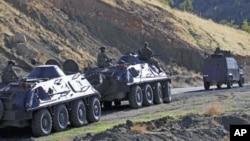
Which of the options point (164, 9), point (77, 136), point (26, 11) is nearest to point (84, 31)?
point (26, 11)

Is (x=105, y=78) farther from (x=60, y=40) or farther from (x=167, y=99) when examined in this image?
(x=60, y=40)

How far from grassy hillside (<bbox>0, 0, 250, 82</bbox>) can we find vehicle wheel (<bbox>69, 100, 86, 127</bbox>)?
20.0 meters

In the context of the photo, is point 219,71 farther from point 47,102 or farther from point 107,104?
point 47,102

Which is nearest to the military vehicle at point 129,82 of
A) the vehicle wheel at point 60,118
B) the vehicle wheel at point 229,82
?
the vehicle wheel at point 60,118

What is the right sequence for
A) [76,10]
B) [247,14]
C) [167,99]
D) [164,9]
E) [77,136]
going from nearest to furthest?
[77,136] → [167,99] → [76,10] → [164,9] → [247,14]

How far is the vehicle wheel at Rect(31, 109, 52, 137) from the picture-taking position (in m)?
19.0

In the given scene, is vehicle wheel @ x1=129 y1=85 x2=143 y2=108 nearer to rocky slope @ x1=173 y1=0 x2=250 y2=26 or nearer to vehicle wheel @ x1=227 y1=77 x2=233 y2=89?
vehicle wheel @ x1=227 y1=77 x2=233 y2=89

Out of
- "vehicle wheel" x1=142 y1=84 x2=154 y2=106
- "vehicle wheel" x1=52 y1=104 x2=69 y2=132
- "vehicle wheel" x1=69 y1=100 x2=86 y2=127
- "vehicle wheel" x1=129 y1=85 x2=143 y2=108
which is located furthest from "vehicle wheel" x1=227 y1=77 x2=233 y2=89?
"vehicle wheel" x1=52 y1=104 x2=69 y2=132

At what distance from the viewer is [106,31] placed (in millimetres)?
56812

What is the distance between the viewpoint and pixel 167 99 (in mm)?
30406

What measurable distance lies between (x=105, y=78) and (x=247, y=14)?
11939 cm

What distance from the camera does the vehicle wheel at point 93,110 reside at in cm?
2227

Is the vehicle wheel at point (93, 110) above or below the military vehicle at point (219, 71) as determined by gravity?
below

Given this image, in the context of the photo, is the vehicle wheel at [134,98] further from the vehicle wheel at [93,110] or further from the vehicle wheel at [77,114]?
the vehicle wheel at [77,114]
